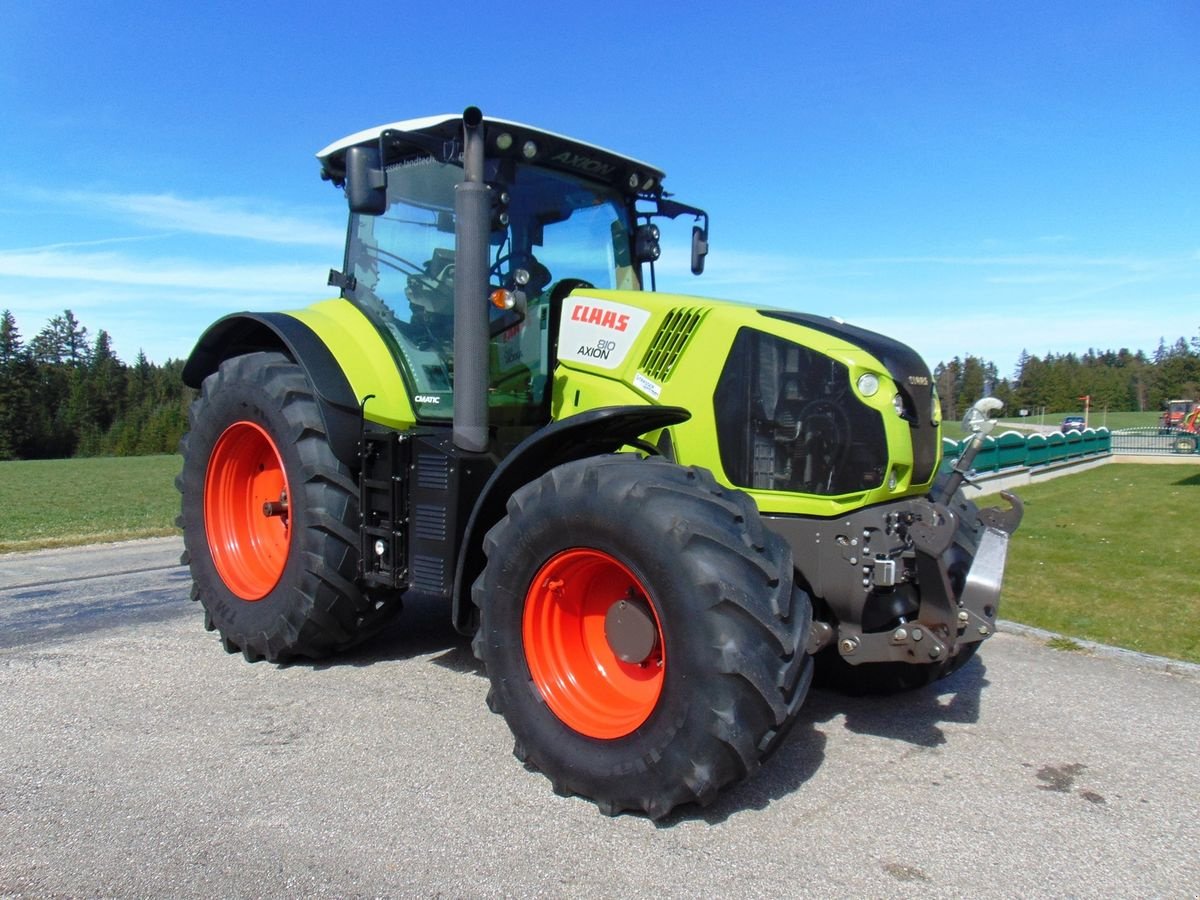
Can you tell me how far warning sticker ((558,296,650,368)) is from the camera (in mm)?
4543

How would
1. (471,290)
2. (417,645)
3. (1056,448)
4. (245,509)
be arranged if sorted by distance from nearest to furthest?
(471,290), (417,645), (245,509), (1056,448)

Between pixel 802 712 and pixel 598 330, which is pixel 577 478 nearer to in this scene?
pixel 598 330

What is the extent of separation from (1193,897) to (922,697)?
1.99 m

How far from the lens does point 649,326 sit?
4.47 metres

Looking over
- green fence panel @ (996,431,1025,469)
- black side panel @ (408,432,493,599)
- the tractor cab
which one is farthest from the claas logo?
green fence panel @ (996,431,1025,469)

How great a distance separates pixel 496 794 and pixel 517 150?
2.99m

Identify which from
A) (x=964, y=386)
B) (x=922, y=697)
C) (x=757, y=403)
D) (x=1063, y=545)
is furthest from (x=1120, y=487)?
(x=964, y=386)

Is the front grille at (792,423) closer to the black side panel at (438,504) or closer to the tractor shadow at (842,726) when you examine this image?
the tractor shadow at (842,726)

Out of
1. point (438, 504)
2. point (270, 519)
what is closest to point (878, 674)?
point (438, 504)

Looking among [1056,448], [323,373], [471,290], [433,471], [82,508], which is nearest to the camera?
[471,290]

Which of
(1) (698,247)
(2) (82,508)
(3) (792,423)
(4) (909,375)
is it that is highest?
(1) (698,247)

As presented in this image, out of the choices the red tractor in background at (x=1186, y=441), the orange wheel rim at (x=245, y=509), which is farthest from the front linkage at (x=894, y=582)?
the red tractor in background at (x=1186, y=441)

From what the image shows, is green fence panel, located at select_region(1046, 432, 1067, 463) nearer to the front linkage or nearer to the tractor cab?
the tractor cab

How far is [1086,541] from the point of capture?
11.6m
